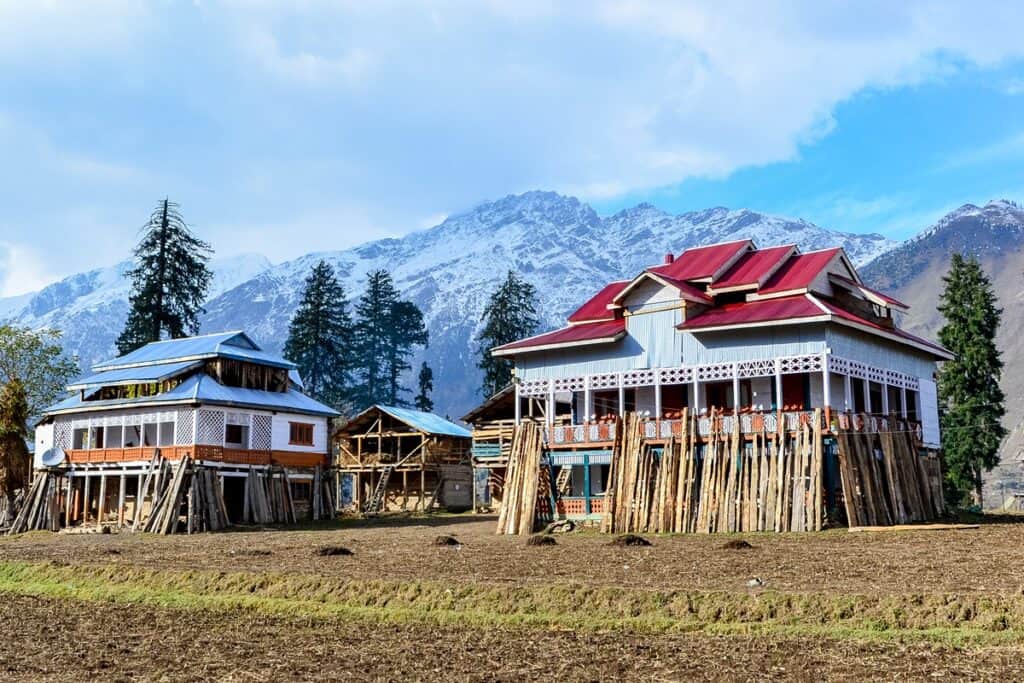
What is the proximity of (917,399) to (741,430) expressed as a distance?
39.3 feet

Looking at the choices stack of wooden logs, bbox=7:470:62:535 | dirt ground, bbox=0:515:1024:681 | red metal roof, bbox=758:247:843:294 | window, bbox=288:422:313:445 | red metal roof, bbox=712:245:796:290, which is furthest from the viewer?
window, bbox=288:422:313:445

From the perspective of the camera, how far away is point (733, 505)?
31703 mm

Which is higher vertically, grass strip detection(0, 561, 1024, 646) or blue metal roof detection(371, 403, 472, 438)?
blue metal roof detection(371, 403, 472, 438)

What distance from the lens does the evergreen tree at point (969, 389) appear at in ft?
181

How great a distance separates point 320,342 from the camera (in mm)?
91812

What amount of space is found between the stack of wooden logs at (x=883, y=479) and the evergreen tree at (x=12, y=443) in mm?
37237

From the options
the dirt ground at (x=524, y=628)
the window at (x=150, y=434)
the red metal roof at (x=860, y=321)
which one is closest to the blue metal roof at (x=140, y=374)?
the window at (x=150, y=434)

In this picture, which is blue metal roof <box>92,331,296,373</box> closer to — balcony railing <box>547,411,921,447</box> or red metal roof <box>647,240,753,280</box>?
balcony railing <box>547,411,921,447</box>

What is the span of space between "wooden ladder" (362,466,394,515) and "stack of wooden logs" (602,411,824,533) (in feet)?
80.6

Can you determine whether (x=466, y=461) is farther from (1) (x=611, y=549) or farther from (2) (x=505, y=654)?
(2) (x=505, y=654)

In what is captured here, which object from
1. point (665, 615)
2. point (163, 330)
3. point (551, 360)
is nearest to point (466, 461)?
point (551, 360)

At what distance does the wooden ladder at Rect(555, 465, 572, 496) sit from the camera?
41.0 m

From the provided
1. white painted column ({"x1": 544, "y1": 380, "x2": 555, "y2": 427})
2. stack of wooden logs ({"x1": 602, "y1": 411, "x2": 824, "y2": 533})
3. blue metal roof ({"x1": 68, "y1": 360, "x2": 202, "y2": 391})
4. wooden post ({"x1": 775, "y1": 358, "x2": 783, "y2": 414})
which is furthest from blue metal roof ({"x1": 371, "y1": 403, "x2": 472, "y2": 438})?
wooden post ({"x1": 775, "y1": 358, "x2": 783, "y2": 414})

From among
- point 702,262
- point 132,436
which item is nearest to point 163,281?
point 132,436
